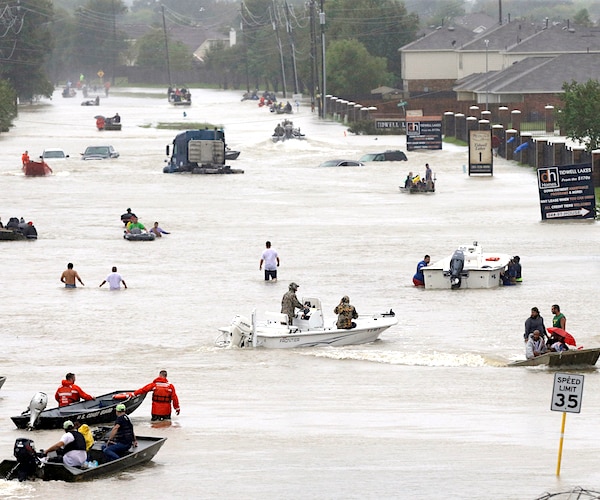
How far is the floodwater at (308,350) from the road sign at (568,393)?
114cm

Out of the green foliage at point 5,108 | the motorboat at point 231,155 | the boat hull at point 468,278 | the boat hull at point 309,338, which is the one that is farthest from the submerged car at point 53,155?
the boat hull at point 309,338

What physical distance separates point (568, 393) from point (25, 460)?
7632 millimetres

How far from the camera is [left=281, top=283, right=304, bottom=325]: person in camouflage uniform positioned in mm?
32625

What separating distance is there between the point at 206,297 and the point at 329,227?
16.5 meters

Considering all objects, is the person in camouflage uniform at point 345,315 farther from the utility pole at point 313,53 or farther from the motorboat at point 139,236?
the utility pole at point 313,53

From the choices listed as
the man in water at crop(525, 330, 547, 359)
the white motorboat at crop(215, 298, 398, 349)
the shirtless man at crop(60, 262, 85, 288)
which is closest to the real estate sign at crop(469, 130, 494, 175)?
the shirtless man at crop(60, 262, 85, 288)

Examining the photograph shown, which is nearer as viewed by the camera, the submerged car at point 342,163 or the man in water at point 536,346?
the man in water at point 536,346

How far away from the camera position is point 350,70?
5748 inches

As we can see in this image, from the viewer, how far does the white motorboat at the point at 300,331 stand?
32.6 metres

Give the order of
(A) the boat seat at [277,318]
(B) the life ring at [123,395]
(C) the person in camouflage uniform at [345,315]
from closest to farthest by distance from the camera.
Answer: (B) the life ring at [123,395] → (C) the person in camouflage uniform at [345,315] → (A) the boat seat at [277,318]

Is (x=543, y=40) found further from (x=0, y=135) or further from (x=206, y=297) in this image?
(x=206, y=297)

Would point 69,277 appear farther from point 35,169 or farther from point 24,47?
point 24,47

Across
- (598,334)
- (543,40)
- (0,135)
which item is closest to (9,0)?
(0,135)

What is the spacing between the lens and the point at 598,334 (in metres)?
34.3
